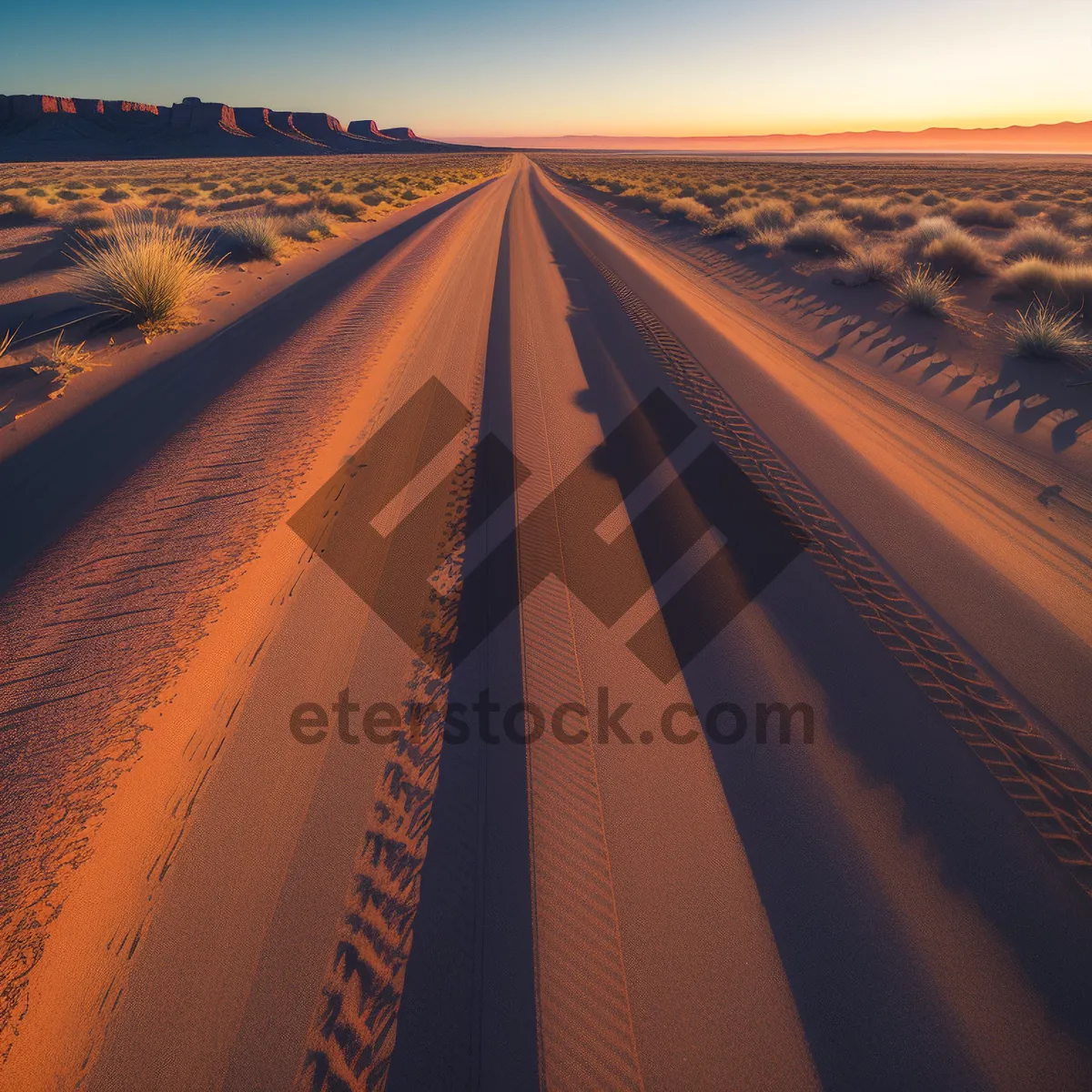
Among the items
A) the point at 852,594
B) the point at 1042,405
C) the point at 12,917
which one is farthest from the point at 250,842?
the point at 1042,405

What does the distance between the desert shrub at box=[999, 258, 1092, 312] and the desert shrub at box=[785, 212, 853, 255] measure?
4.05m

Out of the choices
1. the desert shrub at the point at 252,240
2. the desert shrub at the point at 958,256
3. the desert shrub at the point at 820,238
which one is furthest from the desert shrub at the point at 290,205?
the desert shrub at the point at 958,256

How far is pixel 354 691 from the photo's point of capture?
3.01 meters

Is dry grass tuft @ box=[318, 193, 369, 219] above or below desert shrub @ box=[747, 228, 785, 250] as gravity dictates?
above

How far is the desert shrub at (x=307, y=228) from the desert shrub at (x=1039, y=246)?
17709mm

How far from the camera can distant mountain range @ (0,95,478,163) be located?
7556 cm

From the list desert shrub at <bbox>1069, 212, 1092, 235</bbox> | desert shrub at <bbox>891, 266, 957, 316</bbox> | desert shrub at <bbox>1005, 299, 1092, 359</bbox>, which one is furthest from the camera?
desert shrub at <bbox>1069, 212, 1092, 235</bbox>

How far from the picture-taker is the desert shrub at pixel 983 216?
16.3m

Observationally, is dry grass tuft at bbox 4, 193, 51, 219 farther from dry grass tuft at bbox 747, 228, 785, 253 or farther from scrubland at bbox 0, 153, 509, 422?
dry grass tuft at bbox 747, 228, 785, 253

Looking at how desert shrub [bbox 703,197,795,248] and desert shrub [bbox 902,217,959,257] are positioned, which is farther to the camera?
desert shrub [bbox 703,197,795,248]

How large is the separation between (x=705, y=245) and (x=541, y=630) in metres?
17.2

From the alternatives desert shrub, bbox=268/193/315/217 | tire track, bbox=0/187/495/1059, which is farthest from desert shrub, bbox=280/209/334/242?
tire track, bbox=0/187/495/1059

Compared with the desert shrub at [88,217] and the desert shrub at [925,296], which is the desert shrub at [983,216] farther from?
the desert shrub at [88,217]

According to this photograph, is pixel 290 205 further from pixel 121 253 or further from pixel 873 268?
pixel 873 268
